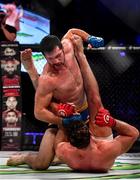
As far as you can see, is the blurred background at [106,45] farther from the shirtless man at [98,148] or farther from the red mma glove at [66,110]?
the red mma glove at [66,110]

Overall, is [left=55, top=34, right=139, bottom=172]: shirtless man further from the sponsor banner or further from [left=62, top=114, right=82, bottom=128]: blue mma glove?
the sponsor banner

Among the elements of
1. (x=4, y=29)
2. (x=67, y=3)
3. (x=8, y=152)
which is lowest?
(x=8, y=152)

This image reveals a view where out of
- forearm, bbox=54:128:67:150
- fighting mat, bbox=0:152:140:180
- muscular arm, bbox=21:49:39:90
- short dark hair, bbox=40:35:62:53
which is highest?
short dark hair, bbox=40:35:62:53

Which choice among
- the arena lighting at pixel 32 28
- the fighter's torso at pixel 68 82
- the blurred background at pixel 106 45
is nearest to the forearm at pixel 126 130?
the fighter's torso at pixel 68 82

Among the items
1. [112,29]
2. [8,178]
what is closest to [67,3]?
[112,29]

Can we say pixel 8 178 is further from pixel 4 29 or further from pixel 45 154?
pixel 4 29

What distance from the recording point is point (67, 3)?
612 cm

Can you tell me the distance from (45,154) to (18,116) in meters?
1.49

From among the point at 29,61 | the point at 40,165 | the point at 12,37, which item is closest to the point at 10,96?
the point at 12,37

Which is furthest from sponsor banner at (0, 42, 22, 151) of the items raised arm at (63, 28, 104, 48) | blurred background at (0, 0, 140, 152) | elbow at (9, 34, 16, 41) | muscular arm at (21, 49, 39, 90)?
raised arm at (63, 28, 104, 48)

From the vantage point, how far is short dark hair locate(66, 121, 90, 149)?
2.87 metres

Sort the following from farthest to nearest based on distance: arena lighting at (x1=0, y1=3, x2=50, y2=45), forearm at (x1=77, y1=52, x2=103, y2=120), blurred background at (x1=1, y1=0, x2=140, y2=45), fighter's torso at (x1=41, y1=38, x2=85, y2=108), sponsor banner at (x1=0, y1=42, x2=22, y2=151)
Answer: blurred background at (x1=1, y1=0, x2=140, y2=45) → arena lighting at (x1=0, y1=3, x2=50, y2=45) → sponsor banner at (x1=0, y1=42, x2=22, y2=151) → forearm at (x1=77, y1=52, x2=103, y2=120) → fighter's torso at (x1=41, y1=38, x2=85, y2=108)

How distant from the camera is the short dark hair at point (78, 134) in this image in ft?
9.41

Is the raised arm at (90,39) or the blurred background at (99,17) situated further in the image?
the blurred background at (99,17)
